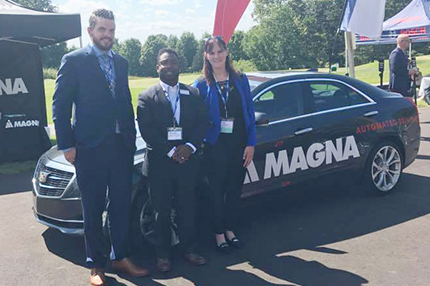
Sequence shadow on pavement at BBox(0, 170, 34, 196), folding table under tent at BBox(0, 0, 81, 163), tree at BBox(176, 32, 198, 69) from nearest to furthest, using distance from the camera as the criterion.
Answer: shadow on pavement at BBox(0, 170, 34, 196) → folding table under tent at BBox(0, 0, 81, 163) → tree at BBox(176, 32, 198, 69)

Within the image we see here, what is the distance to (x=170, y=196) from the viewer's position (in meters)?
3.84

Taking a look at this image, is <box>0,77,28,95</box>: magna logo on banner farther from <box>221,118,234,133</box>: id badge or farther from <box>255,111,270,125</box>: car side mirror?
<box>221,118,234,133</box>: id badge

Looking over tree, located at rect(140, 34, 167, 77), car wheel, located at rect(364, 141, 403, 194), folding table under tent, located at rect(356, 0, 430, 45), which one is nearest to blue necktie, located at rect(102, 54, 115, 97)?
car wheel, located at rect(364, 141, 403, 194)

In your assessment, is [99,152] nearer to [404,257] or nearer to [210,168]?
[210,168]

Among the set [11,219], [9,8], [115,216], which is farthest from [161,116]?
[9,8]

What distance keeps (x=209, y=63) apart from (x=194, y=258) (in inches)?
66.9

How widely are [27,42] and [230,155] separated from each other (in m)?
6.44

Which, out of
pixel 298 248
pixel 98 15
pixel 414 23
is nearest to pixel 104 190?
pixel 98 15

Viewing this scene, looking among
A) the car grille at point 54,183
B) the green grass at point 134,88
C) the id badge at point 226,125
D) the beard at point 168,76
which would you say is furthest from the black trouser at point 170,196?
the green grass at point 134,88

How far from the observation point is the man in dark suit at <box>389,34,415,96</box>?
830cm

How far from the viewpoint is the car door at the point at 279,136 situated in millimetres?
4629

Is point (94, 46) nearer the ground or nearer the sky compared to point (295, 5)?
nearer the ground

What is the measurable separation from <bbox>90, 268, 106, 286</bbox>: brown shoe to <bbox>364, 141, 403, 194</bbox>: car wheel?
3.30 meters

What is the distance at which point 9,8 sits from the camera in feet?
27.3
